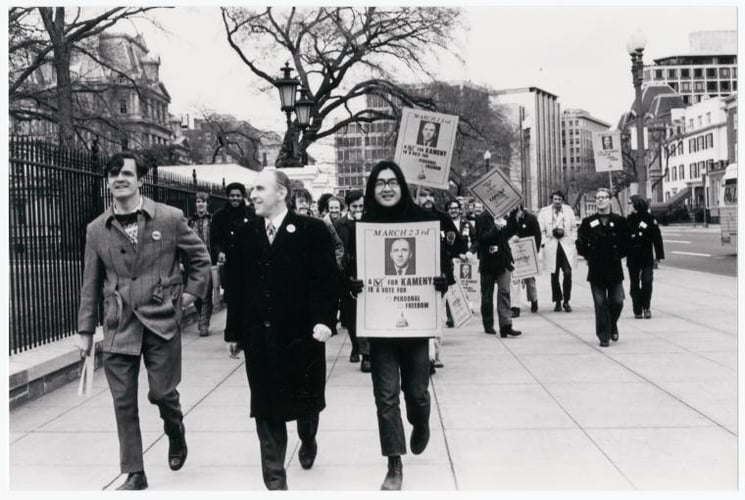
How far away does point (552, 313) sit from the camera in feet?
46.0

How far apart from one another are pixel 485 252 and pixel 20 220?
599 centimetres

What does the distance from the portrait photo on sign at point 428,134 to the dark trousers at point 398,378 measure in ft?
11.9

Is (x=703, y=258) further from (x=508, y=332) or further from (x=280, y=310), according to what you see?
(x=280, y=310)

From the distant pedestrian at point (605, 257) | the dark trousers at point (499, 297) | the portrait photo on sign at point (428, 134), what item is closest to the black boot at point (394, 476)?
the portrait photo on sign at point (428, 134)

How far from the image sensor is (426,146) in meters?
8.41

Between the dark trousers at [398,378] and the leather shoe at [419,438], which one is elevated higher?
the dark trousers at [398,378]

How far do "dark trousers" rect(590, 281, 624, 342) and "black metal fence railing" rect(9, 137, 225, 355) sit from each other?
5792mm

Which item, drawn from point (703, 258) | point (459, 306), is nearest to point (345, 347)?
point (459, 306)

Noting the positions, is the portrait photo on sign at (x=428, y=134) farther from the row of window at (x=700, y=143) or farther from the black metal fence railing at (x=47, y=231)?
the row of window at (x=700, y=143)

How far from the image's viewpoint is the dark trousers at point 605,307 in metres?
10.0

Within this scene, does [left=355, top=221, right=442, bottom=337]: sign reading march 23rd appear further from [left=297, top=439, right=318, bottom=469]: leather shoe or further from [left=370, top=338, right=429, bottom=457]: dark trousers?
[left=297, top=439, right=318, bottom=469]: leather shoe

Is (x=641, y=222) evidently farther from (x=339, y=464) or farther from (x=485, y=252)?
(x=339, y=464)

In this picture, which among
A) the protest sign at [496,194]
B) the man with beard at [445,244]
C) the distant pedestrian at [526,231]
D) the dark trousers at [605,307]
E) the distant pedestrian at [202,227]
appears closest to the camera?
the man with beard at [445,244]

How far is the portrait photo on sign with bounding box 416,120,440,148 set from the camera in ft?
27.5
